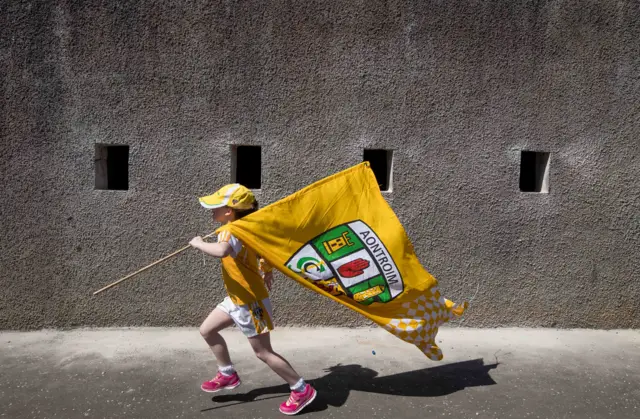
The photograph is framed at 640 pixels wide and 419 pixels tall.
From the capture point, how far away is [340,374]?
3498 mm

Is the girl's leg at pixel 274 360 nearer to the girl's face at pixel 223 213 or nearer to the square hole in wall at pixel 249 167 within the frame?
the girl's face at pixel 223 213

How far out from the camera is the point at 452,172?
14.5ft

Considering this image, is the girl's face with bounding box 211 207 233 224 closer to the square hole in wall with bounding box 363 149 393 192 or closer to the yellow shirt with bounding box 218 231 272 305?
the yellow shirt with bounding box 218 231 272 305

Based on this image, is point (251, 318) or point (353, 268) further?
point (353, 268)

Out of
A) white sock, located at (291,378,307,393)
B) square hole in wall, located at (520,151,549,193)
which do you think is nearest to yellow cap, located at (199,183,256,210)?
white sock, located at (291,378,307,393)

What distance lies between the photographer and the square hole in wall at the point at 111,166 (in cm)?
437

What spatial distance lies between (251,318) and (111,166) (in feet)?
9.04

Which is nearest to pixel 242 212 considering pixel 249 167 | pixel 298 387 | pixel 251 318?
pixel 251 318

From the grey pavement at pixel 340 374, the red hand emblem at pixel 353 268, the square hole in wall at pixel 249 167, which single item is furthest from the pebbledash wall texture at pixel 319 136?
the red hand emblem at pixel 353 268

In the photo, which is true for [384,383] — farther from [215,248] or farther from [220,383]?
[215,248]

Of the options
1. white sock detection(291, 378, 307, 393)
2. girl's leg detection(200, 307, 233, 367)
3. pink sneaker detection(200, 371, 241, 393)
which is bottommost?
pink sneaker detection(200, 371, 241, 393)

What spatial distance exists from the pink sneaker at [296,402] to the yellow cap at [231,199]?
1200 mm

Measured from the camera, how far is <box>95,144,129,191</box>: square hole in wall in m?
4.37

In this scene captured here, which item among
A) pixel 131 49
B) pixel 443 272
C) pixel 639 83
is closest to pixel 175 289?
pixel 131 49
